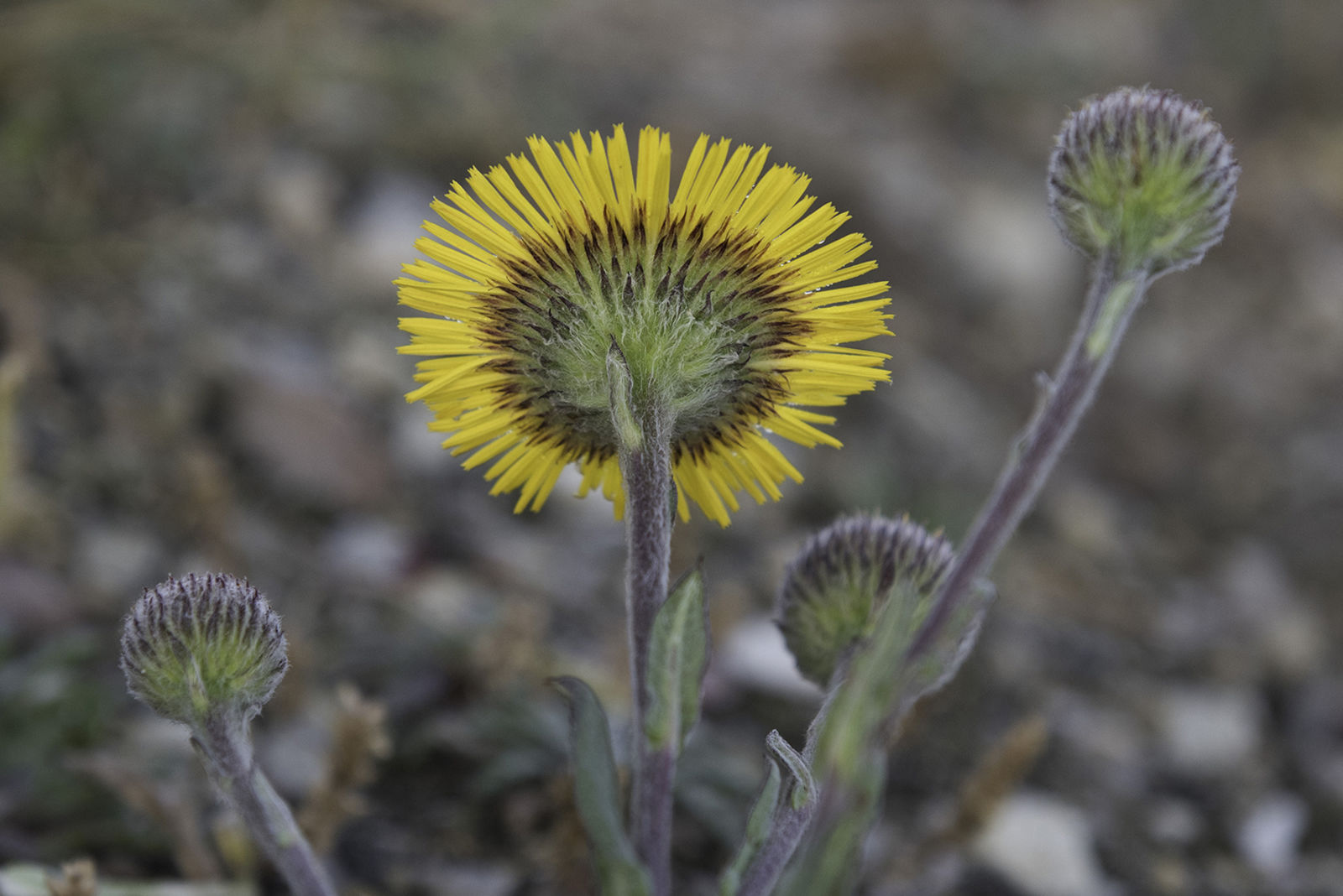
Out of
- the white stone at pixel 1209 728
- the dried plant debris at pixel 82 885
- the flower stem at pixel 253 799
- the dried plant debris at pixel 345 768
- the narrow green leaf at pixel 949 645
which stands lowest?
the dried plant debris at pixel 82 885

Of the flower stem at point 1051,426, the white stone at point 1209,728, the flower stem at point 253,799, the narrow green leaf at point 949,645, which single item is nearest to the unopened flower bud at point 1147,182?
the flower stem at point 1051,426

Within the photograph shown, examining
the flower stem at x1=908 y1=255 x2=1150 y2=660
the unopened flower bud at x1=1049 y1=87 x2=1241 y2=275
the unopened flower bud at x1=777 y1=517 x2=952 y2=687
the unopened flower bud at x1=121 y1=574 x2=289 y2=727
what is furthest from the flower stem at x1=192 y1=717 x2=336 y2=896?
the unopened flower bud at x1=1049 y1=87 x2=1241 y2=275

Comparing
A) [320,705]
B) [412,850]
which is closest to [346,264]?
[320,705]

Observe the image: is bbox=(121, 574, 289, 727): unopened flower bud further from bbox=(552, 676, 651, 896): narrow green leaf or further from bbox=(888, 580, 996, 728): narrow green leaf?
bbox=(888, 580, 996, 728): narrow green leaf

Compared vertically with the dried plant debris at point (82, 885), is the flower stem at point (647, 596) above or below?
above

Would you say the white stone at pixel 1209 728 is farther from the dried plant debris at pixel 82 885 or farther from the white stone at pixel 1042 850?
the dried plant debris at pixel 82 885

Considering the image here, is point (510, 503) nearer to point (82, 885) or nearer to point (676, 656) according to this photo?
point (82, 885)

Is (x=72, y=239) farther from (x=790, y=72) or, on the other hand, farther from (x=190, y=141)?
(x=790, y=72)
